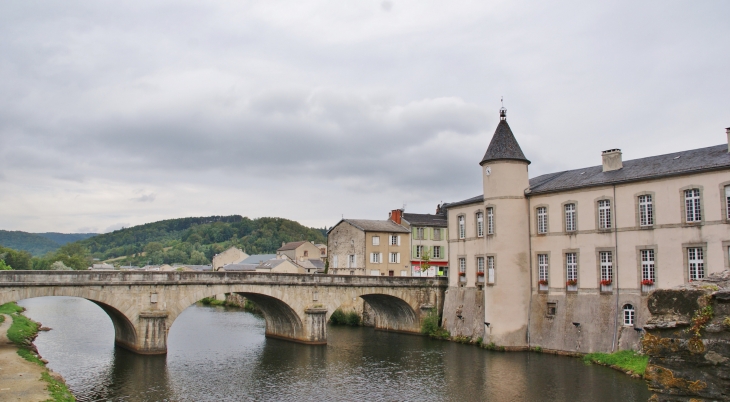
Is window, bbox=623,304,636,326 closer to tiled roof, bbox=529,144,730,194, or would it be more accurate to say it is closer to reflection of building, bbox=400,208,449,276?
tiled roof, bbox=529,144,730,194

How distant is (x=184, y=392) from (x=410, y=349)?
606 inches

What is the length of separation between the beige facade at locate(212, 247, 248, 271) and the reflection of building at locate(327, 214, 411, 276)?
4759 centimetres

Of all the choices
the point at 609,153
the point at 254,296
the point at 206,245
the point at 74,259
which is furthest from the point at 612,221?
the point at 206,245

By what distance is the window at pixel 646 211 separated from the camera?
28.6m

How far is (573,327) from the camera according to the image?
3094cm

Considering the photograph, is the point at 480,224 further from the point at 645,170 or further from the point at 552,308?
the point at 645,170

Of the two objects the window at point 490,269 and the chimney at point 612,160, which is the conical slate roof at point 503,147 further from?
the window at point 490,269

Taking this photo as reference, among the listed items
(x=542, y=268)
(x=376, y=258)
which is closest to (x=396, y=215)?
(x=376, y=258)

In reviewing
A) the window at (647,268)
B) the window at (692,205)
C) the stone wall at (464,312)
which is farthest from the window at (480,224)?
the window at (692,205)

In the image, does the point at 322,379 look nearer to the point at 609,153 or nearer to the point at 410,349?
the point at 410,349

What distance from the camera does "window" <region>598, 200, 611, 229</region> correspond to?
30.4m

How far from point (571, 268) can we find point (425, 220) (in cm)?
2359

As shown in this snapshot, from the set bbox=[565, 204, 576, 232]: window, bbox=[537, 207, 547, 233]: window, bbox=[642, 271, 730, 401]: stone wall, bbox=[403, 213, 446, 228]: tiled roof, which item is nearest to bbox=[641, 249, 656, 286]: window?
bbox=[565, 204, 576, 232]: window

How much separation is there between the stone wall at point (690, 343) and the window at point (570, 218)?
24.0 metres
